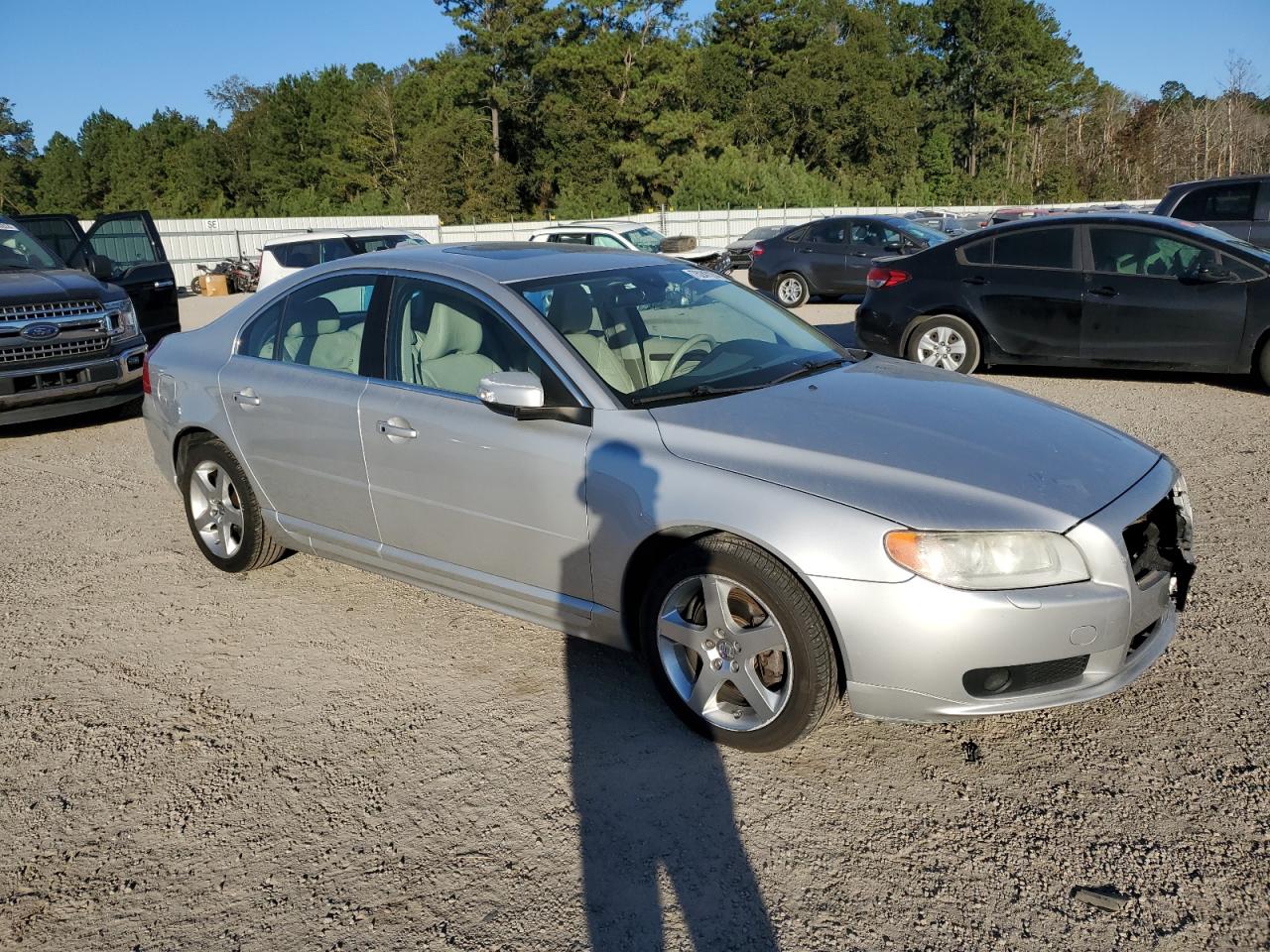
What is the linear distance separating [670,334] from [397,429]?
44.9 inches

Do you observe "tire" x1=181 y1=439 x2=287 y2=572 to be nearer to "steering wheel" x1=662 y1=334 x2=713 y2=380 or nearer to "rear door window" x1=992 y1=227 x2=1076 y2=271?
"steering wheel" x1=662 y1=334 x2=713 y2=380

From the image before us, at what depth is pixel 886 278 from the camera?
31.8ft

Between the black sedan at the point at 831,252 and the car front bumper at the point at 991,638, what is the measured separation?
47.4 feet

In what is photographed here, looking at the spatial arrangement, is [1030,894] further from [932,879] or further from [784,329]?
[784,329]

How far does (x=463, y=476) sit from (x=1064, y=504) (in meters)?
2.06

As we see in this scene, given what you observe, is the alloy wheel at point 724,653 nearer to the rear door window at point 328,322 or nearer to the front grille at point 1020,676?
the front grille at point 1020,676

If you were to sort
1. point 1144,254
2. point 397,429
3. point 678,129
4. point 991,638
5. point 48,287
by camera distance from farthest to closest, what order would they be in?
point 678,129, point 48,287, point 1144,254, point 397,429, point 991,638

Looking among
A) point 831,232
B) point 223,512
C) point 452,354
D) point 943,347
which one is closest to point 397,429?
point 452,354

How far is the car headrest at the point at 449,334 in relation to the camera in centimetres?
400

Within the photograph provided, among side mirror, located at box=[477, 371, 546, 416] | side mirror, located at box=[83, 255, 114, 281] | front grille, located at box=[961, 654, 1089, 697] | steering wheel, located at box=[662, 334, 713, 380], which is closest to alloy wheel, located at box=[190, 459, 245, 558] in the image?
side mirror, located at box=[477, 371, 546, 416]

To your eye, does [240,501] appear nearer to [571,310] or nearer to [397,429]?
[397,429]

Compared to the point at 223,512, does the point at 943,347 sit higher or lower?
higher

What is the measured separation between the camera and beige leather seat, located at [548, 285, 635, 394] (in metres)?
3.71

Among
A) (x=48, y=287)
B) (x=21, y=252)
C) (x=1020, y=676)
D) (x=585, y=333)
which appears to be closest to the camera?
(x=1020, y=676)
